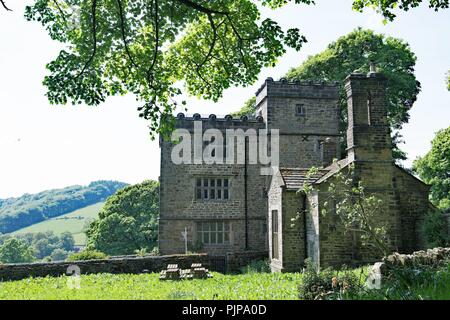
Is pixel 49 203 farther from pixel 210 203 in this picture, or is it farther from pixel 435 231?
pixel 435 231

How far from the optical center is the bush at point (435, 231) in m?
13.2

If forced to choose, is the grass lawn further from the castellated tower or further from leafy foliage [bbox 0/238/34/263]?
leafy foliage [bbox 0/238/34/263]

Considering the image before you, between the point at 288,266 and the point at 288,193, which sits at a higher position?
the point at 288,193

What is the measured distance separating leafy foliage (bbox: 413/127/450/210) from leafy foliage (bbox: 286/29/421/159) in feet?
12.8

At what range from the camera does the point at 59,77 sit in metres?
9.76

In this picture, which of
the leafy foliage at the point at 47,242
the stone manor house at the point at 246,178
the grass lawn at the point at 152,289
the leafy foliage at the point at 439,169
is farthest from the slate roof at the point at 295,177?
the leafy foliage at the point at 47,242

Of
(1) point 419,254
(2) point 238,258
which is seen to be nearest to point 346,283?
(1) point 419,254

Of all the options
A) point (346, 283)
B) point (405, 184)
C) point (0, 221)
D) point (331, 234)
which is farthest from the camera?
point (0, 221)

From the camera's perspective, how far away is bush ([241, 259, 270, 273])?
17109mm

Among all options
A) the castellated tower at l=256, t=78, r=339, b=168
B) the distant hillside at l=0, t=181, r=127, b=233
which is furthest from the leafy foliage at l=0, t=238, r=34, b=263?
the distant hillside at l=0, t=181, r=127, b=233

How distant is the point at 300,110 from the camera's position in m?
24.0
